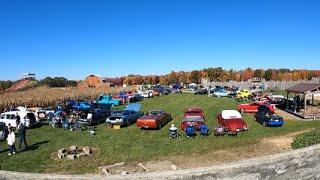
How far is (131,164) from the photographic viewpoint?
20.5 metres

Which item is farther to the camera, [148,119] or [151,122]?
[148,119]

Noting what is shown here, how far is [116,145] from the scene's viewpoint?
1015 inches

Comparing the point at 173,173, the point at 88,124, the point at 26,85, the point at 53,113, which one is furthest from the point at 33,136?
the point at 26,85

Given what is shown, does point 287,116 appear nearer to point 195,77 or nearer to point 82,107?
point 82,107

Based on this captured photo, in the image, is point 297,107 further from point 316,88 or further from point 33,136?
point 33,136

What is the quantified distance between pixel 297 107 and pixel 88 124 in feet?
73.6

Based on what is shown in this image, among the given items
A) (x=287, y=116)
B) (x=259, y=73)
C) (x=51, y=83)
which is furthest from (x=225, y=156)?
(x=259, y=73)

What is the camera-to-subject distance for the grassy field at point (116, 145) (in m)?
21.1

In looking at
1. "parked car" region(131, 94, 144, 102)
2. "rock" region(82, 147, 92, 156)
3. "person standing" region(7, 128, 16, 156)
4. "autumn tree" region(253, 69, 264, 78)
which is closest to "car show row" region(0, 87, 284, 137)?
"rock" region(82, 147, 92, 156)

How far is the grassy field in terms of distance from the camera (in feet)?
69.2

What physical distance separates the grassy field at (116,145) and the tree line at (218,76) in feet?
351

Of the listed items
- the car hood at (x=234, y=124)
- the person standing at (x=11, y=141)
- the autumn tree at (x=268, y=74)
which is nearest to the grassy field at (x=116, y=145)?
the person standing at (x=11, y=141)

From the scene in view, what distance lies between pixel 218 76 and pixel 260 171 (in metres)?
131

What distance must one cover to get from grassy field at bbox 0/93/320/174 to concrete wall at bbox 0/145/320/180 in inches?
354
